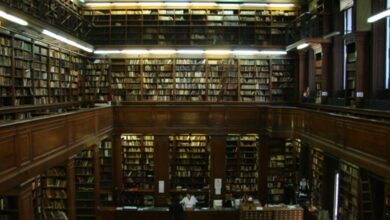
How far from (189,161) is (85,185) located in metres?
3.19

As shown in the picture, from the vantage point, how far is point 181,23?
13.1 metres

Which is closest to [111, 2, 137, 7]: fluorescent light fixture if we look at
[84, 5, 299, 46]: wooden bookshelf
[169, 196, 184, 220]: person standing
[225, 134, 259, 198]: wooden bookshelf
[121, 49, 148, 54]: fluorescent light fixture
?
[84, 5, 299, 46]: wooden bookshelf

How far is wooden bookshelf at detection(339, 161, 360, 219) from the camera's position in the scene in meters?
8.22

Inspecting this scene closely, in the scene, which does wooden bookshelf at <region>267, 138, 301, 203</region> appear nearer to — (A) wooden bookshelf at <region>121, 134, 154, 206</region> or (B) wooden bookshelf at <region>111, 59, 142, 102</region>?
(A) wooden bookshelf at <region>121, 134, 154, 206</region>

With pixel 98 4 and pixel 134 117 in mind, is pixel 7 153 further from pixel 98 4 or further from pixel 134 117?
pixel 98 4

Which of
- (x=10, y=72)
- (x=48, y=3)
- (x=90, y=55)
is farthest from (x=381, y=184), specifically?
(x=90, y=55)

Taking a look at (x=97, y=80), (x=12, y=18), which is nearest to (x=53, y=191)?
(x=12, y=18)

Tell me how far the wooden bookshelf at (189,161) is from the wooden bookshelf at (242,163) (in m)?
0.66

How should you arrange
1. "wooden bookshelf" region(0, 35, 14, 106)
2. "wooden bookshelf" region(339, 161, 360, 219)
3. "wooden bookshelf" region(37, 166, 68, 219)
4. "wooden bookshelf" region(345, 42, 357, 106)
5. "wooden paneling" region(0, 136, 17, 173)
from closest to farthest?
1. "wooden paneling" region(0, 136, 17, 173)
2. "wooden bookshelf" region(0, 35, 14, 106)
3. "wooden bookshelf" region(339, 161, 360, 219)
4. "wooden bookshelf" region(37, 166, 68, 219)
5. "wooden bookshelf" region(345, 42, 357, 106)

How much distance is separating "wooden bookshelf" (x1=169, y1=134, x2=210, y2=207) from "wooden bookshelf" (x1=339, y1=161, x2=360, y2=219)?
4.30 metres

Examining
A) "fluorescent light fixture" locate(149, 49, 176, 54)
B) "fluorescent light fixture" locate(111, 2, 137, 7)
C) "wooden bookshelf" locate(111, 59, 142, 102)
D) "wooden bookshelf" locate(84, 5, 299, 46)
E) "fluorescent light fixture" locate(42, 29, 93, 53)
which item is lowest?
"wooden bookshelf" locate(111, 59, 142, 102)

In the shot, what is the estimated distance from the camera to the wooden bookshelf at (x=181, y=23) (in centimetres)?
1308

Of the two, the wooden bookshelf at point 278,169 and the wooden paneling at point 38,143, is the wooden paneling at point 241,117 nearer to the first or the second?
the wooden bookshelf at point 278,169

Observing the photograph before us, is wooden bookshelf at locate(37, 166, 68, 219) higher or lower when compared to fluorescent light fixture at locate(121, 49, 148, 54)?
lower
